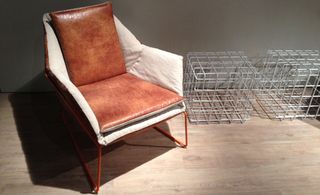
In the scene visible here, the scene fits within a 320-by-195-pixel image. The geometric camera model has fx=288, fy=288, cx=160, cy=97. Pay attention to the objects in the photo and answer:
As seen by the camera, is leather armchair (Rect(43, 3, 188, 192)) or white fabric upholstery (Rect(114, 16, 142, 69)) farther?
white fabric upholstery (Rect(114, 16, 142, 69))

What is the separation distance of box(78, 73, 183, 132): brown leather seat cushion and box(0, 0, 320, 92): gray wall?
58 cm

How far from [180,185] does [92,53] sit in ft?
3.14

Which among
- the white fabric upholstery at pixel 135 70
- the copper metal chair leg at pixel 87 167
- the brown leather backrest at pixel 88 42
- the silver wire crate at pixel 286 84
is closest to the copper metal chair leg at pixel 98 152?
the copper metal chair leg at pixel 87 167

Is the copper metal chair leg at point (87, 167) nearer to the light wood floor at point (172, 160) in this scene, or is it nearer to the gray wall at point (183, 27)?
the light wood floor at point (172, 160)

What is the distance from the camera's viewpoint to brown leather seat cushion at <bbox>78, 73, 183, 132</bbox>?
4.95ft

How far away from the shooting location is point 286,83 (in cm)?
248

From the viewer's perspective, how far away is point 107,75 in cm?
189

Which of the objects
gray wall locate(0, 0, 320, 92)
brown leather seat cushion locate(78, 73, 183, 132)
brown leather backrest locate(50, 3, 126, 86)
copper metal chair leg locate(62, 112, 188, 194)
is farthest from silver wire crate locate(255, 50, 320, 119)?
brown leather backrest locate(50, 3, 126, 86)

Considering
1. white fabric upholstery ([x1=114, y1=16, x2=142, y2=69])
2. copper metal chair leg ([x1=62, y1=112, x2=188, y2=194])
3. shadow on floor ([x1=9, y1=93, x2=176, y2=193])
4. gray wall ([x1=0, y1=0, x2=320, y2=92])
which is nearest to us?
copper metal chair leg ([x1=62, y1=112, x2=188, y2=194])

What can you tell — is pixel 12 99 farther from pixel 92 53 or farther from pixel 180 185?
pixel 180 185

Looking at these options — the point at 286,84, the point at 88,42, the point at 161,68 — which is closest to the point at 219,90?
the point at 286,84

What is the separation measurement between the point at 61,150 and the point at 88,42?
72 cm

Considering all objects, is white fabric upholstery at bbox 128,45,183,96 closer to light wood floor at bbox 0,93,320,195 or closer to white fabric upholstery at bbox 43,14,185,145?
white fabric upholstery at bbox 43,14,185,145

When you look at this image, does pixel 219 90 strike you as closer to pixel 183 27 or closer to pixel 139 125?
pixel 183 27
